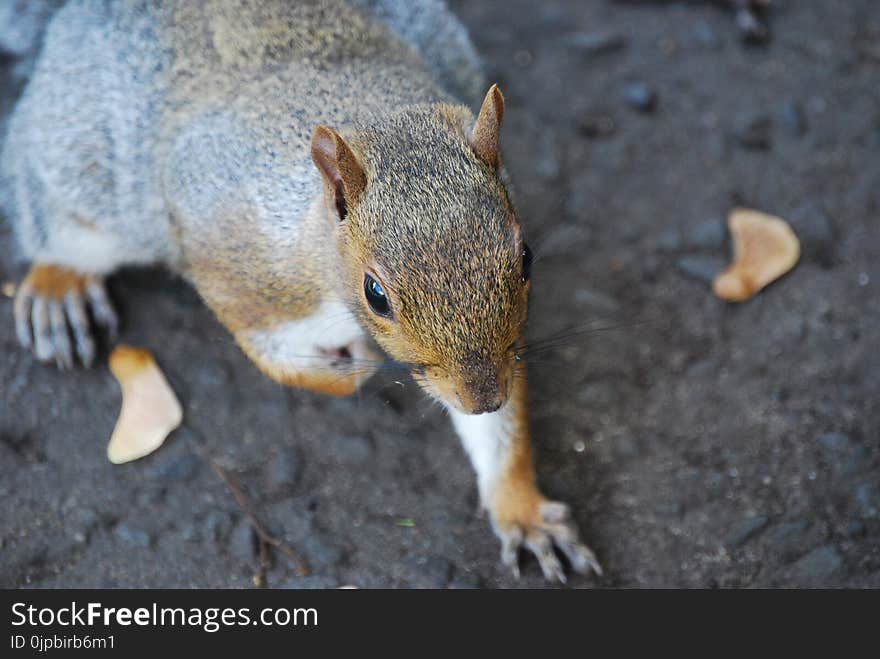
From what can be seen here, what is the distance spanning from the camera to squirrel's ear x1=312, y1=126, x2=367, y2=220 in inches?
70.4

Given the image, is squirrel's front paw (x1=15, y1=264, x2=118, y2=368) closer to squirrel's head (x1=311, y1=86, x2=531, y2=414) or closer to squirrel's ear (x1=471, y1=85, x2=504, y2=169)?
squirrel's head (x1=311, y1=86, x2=531, y2=414)

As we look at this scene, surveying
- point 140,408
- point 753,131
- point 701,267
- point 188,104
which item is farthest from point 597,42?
Answer: point 140,408

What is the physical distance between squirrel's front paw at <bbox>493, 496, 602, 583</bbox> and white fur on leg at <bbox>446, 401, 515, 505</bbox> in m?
0.09

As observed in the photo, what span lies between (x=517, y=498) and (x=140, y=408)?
876 mm

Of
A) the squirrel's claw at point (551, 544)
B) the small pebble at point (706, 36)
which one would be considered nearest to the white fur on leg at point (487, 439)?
the squirrel's claw at point (551, 544)

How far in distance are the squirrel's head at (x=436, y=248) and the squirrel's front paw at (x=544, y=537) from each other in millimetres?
534

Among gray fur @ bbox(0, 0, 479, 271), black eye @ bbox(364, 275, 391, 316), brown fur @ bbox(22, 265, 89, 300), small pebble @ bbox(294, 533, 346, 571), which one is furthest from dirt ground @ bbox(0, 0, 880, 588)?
black eye @ bbox(364, 275, 391, 316)

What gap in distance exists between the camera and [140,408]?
8.23 ft

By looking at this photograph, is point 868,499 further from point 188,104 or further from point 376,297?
point 188,104

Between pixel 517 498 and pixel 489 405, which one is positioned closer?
pixel 489 405

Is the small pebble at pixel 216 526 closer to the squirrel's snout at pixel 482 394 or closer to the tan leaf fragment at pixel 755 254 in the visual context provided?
the squirrel's snout at pixel 482 394

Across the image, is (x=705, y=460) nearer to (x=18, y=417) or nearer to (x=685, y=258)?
(x=685, y=258)

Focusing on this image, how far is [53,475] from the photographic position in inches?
94.2

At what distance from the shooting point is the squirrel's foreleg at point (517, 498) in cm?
227
